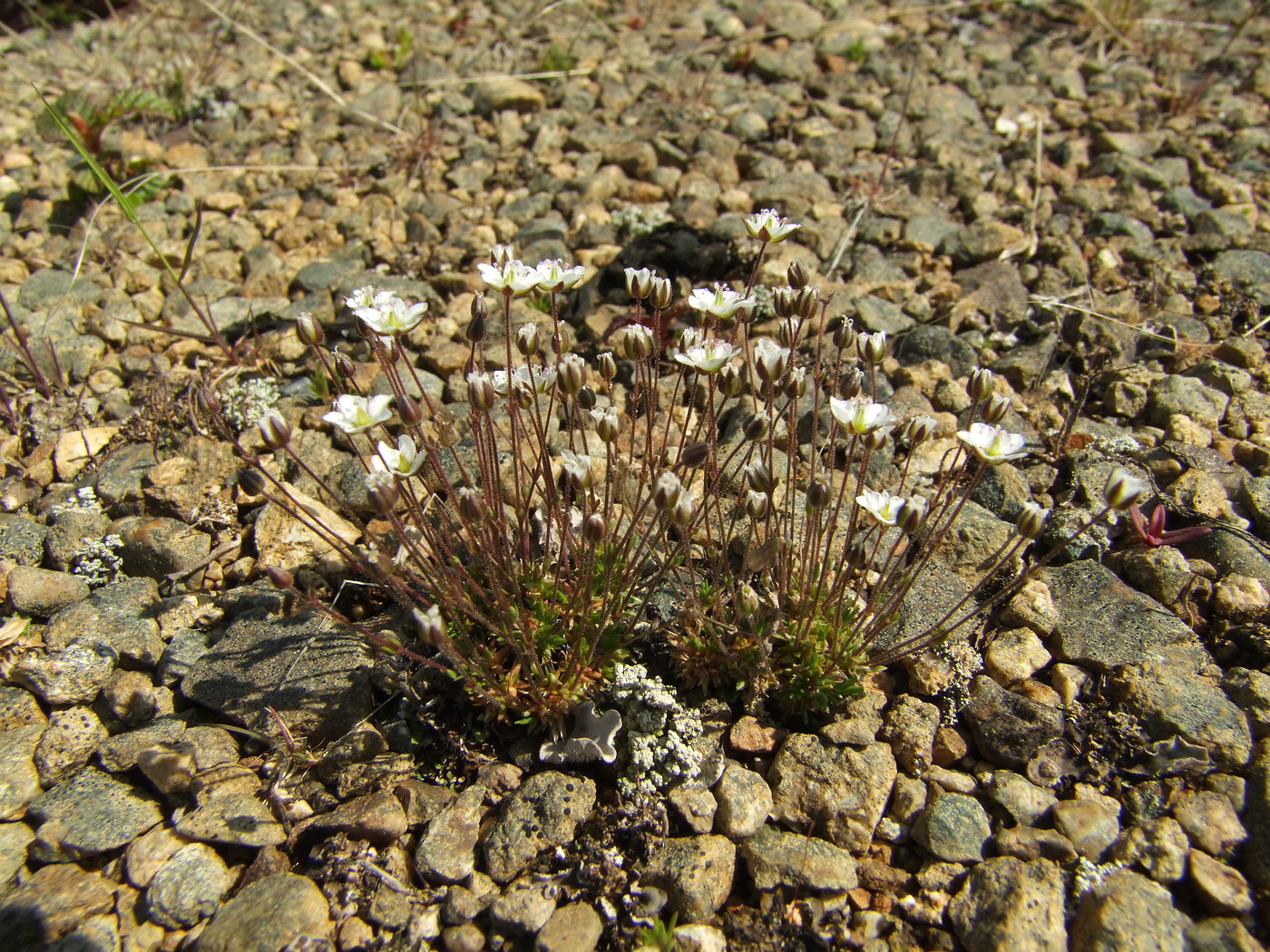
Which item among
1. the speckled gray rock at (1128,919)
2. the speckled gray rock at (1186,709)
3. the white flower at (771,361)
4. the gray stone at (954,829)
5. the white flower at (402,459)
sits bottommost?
the gray stone at (954,829)

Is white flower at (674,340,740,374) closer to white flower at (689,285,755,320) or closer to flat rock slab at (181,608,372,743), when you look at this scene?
white flower at (689,285,755,320)

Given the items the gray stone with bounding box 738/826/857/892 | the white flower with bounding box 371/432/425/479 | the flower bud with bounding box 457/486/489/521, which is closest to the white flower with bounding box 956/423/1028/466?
the gray stone with bounding box 738/826/857/892

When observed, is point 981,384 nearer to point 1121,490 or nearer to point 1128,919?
point 1121,490

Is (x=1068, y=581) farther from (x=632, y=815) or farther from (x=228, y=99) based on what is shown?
(x=228, y=99)

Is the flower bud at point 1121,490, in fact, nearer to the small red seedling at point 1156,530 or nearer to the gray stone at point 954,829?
the small red seedling at point 1156,530

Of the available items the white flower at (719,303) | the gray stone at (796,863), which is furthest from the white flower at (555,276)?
the gray stone at (796,863)

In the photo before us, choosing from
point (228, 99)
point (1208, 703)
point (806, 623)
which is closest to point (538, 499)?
point (806, 623)
